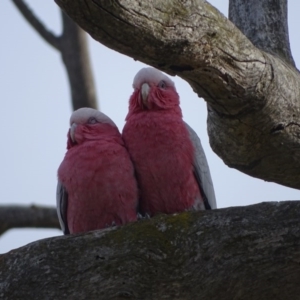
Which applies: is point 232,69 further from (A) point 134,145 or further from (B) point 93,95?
(B) point 93,95

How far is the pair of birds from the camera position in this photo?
597cm

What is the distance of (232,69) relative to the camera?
432 centimetres

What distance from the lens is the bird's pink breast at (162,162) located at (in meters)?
5.98

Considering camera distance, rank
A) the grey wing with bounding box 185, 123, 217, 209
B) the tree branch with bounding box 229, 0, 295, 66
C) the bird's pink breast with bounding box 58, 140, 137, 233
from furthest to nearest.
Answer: the grey wing with bounding box 185, 123, 217, 209 < the bird's pink breast with bounding box 58, 140, 137, 233 < the tree branch with bounding box 229, 0, 295, 66

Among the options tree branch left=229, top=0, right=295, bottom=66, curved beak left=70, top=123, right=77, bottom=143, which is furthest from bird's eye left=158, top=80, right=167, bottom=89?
tree branch left=229, top=0, right=295, bottom=66

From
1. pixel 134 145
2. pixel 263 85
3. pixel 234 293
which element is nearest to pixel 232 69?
pixel 263 85

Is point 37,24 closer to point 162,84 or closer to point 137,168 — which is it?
point 162,84

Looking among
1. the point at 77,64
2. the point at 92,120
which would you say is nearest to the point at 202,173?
the point at 92,120

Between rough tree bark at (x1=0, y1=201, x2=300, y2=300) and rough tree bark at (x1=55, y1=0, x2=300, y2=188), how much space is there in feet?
2.04

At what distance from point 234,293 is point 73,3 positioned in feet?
6.12

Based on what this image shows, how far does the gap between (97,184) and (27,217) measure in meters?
3.71

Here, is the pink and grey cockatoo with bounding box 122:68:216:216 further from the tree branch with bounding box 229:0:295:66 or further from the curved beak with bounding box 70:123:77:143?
the tree branch with bounding box 229:0:295:66

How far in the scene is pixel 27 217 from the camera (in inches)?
373

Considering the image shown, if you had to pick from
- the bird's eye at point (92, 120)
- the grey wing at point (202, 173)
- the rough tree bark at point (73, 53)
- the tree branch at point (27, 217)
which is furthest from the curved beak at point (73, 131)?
the rough tree bark at point (73, 53)
